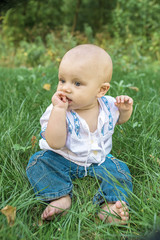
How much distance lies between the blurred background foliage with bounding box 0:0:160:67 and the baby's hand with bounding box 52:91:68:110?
4.27 meters

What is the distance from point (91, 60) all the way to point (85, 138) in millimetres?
447

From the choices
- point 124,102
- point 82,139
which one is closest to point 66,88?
point 82,139

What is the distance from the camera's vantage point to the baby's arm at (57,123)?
1.39 m

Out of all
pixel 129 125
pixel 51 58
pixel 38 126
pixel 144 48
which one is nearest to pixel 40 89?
pixel 38 126

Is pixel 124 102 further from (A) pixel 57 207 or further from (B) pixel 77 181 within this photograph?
(A) pixel 57 207

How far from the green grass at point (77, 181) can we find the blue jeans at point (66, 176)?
5 centimetres

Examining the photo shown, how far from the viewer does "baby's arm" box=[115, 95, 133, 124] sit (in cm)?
163

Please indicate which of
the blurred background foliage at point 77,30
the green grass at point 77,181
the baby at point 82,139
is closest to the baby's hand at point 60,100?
the baby at point 82,139

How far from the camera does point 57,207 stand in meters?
1.38

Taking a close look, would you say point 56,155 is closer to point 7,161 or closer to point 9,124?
point 7,161

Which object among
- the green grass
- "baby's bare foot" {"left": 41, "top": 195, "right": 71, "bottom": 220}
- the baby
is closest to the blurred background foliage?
the green grass

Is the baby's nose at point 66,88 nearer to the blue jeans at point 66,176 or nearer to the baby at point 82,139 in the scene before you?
the baby at point 82,139

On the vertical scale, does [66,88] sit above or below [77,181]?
above

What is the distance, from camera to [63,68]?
1.44 metres
